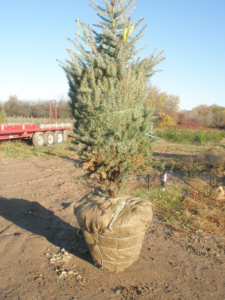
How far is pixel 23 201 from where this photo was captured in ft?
20.3

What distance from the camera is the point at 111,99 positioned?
10.5 feet

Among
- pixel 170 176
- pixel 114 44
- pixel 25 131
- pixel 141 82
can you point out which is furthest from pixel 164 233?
pixel 25 131

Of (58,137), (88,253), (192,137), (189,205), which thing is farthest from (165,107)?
(88,253)

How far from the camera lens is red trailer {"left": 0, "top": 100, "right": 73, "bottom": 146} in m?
12.4

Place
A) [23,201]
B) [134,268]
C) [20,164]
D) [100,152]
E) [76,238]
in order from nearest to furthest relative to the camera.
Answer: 1. [100,152]
2. [134,268]
3. [76,238]
4. [23,201]
5. [20,164]

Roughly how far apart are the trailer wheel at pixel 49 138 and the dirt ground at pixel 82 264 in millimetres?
9424

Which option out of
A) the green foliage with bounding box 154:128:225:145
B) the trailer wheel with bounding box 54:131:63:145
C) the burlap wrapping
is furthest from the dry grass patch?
the green foliage with bounding box 154:128:225:145

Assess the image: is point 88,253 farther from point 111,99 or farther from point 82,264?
point 111,99

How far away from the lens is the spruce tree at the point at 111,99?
3.19 m

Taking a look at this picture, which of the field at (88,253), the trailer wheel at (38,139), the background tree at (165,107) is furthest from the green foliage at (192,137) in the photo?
the field at (88,253)

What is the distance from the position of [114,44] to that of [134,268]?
9.76 feet

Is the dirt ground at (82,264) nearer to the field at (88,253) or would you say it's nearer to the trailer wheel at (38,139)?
the field at (88,253)

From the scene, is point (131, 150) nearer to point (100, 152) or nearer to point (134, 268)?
point (100, 152)

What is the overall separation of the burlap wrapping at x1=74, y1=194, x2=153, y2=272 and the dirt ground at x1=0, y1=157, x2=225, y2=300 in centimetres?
24
